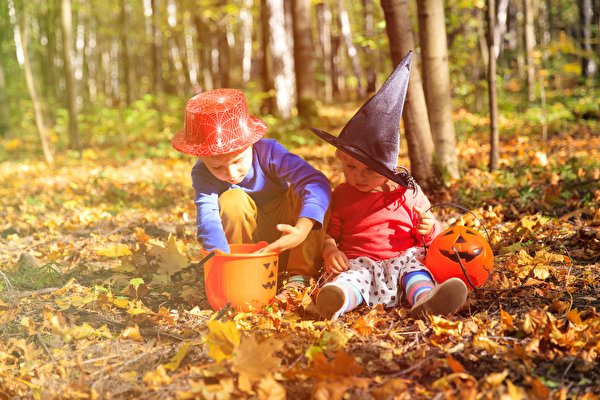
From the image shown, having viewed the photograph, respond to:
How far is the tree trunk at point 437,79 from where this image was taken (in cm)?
443

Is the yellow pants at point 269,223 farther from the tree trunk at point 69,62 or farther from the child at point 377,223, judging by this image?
the tree trunk at point 69,62

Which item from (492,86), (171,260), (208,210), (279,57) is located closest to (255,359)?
(208,210)

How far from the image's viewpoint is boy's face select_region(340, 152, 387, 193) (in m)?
2.60

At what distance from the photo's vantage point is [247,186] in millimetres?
2861

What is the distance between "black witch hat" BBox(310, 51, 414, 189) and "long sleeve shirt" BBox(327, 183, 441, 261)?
0.68 feet

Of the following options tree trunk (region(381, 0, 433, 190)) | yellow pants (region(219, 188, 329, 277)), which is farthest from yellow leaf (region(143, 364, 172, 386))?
tree trunk (region(381, 0, 433, 190))

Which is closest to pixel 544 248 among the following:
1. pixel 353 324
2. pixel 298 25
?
pixel 353 324

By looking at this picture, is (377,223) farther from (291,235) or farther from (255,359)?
(255,359)

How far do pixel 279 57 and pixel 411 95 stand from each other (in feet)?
22.1

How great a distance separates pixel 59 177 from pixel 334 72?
15963mm

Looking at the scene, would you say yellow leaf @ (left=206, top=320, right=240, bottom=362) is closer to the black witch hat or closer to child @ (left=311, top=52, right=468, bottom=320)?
child @ (left=311, top=52, right=468, bottom=320)

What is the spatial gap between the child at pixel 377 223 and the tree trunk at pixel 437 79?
1.83 m

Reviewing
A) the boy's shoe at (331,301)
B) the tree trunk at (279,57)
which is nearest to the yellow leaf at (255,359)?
the boy's shoe at (331,301)

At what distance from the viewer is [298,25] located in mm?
10031
